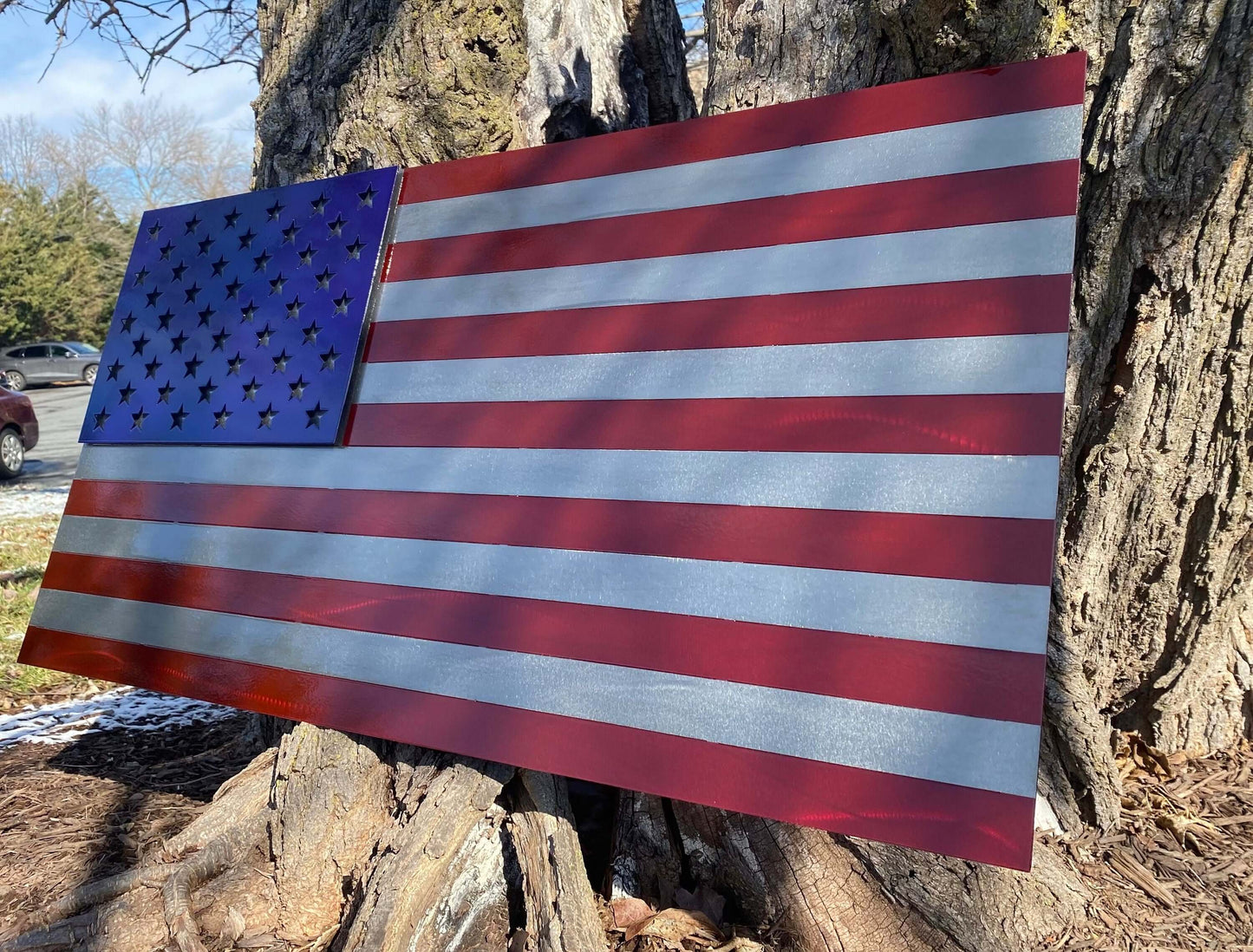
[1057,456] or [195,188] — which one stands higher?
[195,188]

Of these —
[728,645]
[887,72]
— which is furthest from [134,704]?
[887,72]

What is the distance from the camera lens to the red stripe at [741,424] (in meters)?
1.85

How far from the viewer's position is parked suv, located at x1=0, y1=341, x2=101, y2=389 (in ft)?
80.1

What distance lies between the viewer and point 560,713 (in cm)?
213

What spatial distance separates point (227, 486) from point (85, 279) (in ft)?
109

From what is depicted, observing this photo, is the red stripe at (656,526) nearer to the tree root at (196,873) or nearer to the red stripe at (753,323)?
the red stripe at (753,323)

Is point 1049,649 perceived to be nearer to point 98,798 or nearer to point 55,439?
point 98,798

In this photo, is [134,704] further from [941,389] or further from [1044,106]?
[1044,106]

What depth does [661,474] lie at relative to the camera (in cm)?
216

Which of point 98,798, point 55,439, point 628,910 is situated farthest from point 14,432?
point 628,910

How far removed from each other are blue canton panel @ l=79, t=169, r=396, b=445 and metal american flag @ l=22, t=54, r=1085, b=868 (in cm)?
1

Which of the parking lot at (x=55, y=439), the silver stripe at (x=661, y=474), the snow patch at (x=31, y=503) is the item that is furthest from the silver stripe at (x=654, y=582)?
the parking lot at (x=55, y=439)

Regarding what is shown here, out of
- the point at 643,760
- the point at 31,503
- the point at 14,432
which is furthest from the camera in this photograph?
the point at 14,432

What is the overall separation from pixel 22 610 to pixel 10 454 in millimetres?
7603
